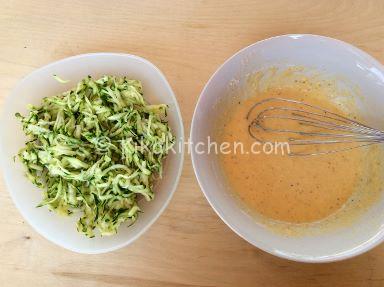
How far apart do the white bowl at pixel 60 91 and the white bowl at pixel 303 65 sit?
0.32ft

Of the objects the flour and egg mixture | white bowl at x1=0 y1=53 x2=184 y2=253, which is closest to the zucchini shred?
white bowl at x1=0 y1=53 x2=184 y2=253

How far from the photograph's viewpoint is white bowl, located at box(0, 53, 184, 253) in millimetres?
1107

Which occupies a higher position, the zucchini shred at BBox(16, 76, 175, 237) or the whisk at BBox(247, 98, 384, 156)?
the whisk at BBox(247, 98, 384, 156)

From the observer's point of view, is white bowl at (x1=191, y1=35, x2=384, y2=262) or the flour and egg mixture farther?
the flour and egg mixture

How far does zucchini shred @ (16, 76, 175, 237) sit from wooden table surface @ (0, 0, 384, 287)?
120 millimetres

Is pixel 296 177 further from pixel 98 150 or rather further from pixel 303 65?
pixel 98 150

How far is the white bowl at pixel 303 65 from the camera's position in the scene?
102 centimetres

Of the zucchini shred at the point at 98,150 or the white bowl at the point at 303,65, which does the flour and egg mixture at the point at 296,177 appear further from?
the zucchini shred at the point at 98,150

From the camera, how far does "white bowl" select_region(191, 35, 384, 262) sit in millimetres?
1021

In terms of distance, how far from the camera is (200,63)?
4.01ft

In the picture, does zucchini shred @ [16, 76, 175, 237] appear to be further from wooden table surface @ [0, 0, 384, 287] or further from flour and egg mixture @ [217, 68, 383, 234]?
flour and egg mixture @ [217, 68, 383, 234]

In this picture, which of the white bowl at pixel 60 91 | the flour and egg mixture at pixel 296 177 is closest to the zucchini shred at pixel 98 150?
the white bowl at pixel 60 91

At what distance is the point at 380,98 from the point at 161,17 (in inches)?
27.1

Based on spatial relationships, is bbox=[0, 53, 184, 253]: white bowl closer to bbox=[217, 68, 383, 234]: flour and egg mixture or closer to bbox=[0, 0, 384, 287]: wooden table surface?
bbox=[0, 0, 384, 287]: wooden table surface
